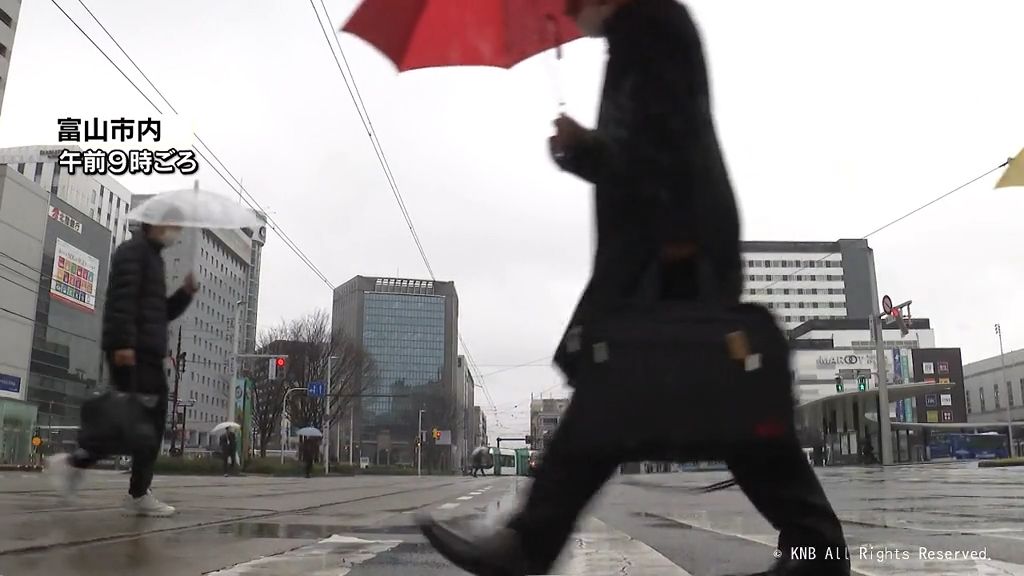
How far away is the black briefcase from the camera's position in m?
1.57

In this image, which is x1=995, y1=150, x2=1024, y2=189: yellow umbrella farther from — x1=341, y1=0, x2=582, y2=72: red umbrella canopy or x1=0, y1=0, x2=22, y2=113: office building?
x1=0, y1=0, x2=22, y2=113: office building

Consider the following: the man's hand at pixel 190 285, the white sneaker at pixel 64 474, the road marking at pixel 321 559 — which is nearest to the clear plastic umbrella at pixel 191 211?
the man's hand at pixel 190 285

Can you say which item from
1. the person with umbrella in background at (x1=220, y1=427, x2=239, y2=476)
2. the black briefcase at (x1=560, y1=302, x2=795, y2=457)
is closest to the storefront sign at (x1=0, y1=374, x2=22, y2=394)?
the person with umbrella in background at (x1=220, y1=427, x2=239, y2=476)

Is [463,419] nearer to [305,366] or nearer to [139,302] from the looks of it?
[305,366]

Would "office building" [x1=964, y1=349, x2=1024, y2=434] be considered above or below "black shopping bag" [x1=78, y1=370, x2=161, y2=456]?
above

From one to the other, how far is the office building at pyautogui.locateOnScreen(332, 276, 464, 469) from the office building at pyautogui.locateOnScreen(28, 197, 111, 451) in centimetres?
2475

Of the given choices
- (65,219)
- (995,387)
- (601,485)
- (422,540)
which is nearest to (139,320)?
(422,540)

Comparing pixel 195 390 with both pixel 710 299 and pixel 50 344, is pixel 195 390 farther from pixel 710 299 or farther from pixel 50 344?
pixel 710 299

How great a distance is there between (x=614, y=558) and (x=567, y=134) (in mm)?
2981

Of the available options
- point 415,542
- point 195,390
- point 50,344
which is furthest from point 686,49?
point 195,390

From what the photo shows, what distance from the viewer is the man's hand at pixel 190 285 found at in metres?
4.34

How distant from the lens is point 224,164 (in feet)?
38.3

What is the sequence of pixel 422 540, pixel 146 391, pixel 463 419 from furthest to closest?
pixel 463 419
pixel 422 540
pixel 146 391

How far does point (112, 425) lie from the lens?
3701mm
